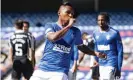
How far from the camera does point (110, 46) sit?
27.0 ft

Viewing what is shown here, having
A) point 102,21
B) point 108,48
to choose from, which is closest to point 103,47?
point 108,48

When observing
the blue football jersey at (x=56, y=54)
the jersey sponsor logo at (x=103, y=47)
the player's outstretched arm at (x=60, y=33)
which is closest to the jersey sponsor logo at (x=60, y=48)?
the blue football jersey at (x=56, y=54)

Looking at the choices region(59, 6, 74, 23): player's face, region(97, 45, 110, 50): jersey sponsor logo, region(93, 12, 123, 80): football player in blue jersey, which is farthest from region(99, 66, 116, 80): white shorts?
region(59, 6, 74, 23): player's face

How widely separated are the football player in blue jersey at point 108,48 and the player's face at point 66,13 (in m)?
2.97

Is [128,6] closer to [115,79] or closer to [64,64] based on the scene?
[115,79]

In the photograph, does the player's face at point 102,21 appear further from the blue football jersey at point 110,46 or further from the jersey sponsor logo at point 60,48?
the jersey sponsor logo at point 60,48

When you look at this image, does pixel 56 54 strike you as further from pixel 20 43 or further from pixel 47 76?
Result: pixel 20 43

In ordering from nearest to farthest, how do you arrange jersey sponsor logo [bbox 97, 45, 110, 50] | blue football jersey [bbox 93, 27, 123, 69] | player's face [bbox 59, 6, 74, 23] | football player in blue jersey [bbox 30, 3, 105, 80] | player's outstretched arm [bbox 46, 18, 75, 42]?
player's outstretched arm [bbox 46, 18, 75, 42] < player's face [bbox 59, 6, 74, 23] < football player in blue jersey [bbox 30, 3, 105, 80] < blue football jersey [bbox 93, 27, 123, 69] < jersey sponsor logo [bbox 97, 45, 110, 50]

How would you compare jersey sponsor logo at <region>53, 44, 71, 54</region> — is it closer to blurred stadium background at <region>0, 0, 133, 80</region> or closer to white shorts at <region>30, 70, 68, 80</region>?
white shorts at <region>30, 70, 68, 80</region>

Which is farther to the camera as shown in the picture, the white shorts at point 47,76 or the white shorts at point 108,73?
the white shorts at point 108,73

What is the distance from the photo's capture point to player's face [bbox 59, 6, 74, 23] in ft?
16.3

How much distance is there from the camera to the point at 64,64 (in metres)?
5.21

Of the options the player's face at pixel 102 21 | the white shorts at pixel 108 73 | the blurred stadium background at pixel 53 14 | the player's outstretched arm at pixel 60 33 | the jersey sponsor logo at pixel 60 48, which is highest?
the blurred stadium background at pixel 53 14

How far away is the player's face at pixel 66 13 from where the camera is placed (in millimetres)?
4957
